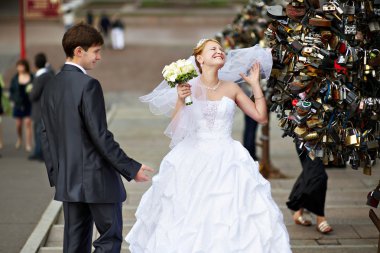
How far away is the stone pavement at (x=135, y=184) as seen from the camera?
7.95m

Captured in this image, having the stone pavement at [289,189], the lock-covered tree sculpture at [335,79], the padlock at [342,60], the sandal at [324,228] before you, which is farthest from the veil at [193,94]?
the sandal at [324,228]

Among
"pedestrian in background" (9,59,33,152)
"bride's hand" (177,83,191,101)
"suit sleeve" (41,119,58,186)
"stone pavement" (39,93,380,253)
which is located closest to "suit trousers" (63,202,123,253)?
"suit sleeve" (41,119,58,186)

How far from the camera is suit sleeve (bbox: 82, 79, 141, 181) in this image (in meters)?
5.69

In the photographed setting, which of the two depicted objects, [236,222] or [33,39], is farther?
[33,39]

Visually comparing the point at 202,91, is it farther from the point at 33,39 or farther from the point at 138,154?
the point at 33,39

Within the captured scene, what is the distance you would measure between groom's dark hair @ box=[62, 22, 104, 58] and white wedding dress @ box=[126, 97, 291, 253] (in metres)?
0.99

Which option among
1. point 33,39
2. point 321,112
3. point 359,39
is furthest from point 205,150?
point 33,39

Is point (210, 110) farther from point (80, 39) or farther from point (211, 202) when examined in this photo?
point (80, 39)

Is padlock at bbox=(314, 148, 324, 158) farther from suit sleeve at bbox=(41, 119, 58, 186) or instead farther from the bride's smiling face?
suit sleeve at bbox=(41, 119, 58, 186)

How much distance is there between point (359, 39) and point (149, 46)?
26548 mm

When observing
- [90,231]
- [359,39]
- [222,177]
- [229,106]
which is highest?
[359,39]

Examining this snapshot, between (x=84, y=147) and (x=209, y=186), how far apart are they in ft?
3.15

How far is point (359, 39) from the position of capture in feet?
20.8

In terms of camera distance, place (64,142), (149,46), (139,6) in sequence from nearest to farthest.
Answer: (64,142)
(149,46)
(139,6)
